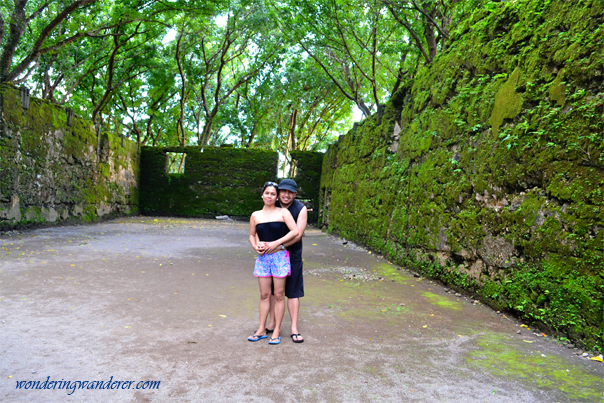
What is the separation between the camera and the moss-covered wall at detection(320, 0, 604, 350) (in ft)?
10.8

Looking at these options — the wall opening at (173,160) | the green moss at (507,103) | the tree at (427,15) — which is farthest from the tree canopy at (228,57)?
the green moss at (507,103)

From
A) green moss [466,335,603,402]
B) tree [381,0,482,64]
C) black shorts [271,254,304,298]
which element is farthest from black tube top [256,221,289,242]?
tree [381,0,482,64]

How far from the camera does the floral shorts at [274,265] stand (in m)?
3.31

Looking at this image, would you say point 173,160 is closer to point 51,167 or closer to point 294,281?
point 51,167

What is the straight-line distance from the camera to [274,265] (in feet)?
10.9

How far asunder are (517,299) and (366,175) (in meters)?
6.46

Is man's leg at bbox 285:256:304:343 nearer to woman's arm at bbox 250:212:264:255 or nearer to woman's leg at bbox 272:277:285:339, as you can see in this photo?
woman's leg at bbox 272:277:285:339

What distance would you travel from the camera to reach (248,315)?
3938 mm

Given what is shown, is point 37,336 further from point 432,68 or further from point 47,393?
point 432,68

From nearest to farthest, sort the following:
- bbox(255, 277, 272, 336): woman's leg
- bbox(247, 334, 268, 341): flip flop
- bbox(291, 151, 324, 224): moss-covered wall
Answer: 1. bbox(247, 334, 268, 341): flip flop
2. bbox(255, 277, 272, 336): woman's leg
3. bbox(291, 151, 324, 224): moss-covered wall

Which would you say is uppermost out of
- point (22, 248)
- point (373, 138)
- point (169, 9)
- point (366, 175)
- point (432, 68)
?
point (169, 9)

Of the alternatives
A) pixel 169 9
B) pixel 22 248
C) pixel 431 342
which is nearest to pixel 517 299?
pixel 431 342

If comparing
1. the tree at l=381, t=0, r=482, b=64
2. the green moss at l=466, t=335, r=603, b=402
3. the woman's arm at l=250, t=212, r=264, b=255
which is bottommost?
the green moss at l=466, t=335, r=603, b=402

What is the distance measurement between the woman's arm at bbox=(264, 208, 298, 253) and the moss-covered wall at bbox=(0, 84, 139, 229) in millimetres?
8439
